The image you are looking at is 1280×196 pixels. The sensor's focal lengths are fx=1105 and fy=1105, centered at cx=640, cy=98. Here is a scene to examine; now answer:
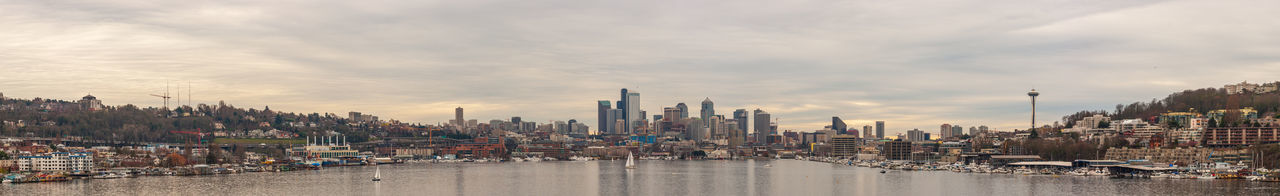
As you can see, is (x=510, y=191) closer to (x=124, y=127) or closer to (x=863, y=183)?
(x=863, y=183)

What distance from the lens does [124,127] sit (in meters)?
169

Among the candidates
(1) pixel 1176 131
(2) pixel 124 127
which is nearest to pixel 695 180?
(1) pixel 1176 131

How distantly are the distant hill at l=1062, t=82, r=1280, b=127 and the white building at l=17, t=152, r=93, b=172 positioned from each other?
111074mm

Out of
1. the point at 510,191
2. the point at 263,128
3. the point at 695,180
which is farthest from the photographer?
the point at 263,128

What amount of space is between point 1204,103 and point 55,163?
407ft

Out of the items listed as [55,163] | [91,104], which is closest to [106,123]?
[91,104]

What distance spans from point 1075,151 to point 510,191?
66313 mm

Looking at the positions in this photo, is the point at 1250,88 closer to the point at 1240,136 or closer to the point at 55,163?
the point at 1240,136

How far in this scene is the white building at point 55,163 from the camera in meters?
88.3

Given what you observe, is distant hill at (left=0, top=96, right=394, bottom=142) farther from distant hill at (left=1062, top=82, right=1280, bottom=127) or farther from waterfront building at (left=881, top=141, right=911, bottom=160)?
distant hill at (left=1062, top=82, right=1280, bottom=127)

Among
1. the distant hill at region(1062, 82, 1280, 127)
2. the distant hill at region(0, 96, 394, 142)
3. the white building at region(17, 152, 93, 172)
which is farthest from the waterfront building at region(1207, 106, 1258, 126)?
the distant hill at region(0, 96, 394, 142)

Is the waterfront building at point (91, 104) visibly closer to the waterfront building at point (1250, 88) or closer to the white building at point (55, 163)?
the white building at point (55, 163)

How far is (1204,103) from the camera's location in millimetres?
133875

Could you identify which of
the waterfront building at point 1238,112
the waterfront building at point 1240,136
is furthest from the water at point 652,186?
the waterfront building at point 1238,112
